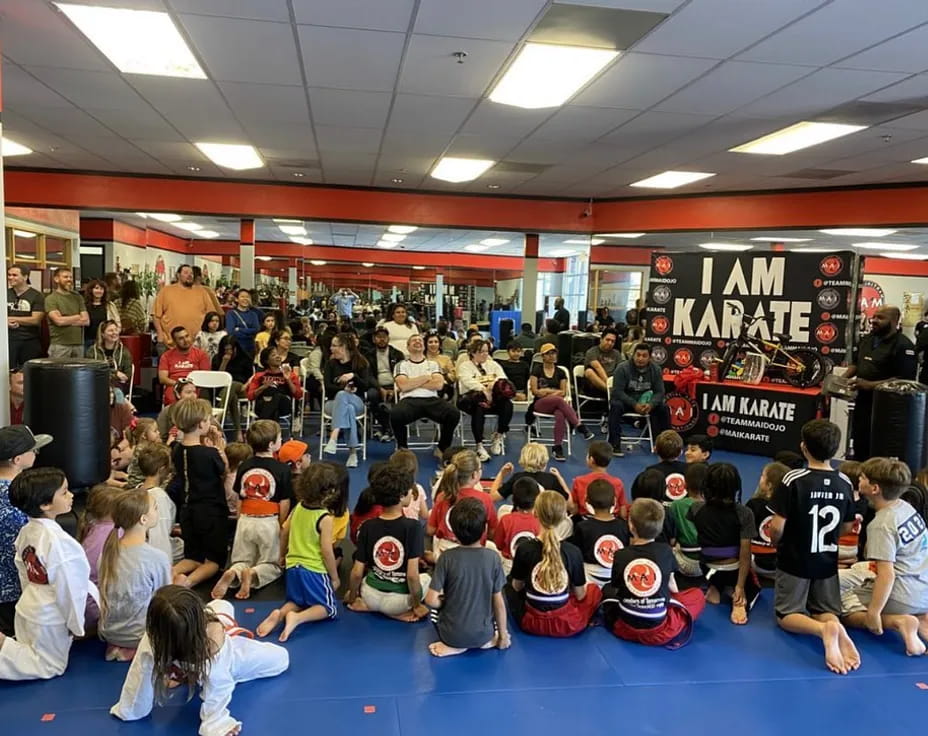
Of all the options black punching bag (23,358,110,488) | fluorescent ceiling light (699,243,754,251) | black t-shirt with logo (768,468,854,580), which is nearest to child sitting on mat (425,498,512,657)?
black t-shirt with logo (768,468,854,580)

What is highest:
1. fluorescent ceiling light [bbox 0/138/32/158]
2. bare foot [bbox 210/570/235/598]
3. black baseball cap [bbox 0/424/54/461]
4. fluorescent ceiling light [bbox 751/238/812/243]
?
fluorescent ceiling light [bbox 751/238/812/243]

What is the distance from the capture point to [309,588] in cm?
325

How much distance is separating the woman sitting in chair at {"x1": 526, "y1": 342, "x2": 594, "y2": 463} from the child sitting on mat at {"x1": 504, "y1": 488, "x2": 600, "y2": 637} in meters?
3.42

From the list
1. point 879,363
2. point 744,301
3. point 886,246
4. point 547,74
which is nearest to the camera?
point 547,74

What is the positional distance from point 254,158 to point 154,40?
12.5 ft

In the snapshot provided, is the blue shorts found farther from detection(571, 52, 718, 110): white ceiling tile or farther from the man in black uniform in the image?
the man in black uniform

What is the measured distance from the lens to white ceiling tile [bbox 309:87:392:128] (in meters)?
5.31

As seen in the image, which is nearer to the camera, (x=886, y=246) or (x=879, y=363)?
(x=879, y=363)

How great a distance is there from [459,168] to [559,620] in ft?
20.6

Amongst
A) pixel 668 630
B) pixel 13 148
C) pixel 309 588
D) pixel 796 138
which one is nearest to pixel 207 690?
pixel 309 588

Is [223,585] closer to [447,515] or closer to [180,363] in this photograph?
[447,515]

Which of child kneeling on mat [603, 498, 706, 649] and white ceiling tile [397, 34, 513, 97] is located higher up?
white ceiling tile [397, 34, 513, 97]

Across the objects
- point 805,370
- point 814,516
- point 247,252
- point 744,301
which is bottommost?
point 814,516

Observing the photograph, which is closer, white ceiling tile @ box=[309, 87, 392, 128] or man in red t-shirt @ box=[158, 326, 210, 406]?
white ceiling tile @ box=[309, 87, 392, 128]
